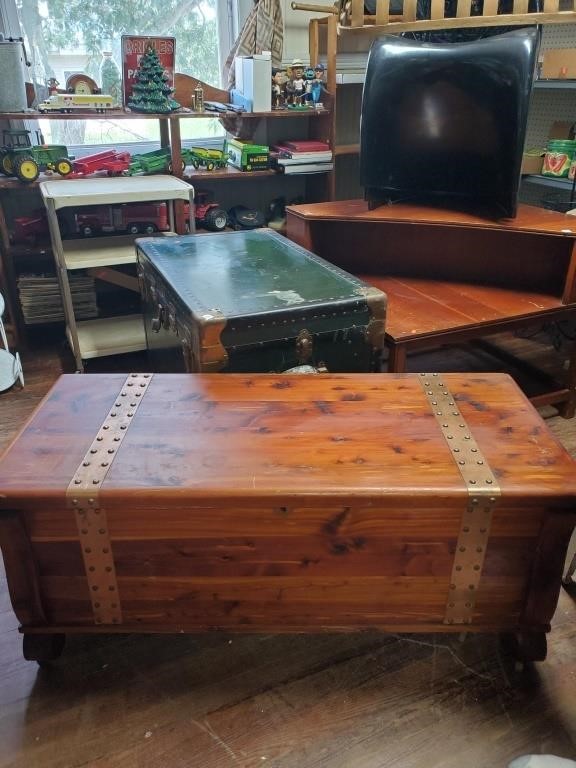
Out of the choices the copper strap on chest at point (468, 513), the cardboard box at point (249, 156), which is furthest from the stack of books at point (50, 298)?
the copper strap on chest at point (468, 513)

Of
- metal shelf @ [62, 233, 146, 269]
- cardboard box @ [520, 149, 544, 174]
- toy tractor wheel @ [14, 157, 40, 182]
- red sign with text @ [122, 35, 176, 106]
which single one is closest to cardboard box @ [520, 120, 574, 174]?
cardboard box @ [520, 149, 544, 174]

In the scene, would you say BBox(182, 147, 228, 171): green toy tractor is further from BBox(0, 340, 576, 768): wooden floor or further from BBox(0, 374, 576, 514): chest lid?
BBox(0, 340, 576, 768): wooden floor

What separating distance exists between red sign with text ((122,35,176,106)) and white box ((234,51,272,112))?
0.33 m

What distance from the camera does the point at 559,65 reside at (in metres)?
2.53

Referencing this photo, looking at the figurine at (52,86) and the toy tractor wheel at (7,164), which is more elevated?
the figurine at (52,86)

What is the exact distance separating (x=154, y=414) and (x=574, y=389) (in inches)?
63.8

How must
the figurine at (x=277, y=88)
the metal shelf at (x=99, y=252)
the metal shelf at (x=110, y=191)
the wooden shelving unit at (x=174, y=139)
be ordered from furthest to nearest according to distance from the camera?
the figurine at (x=277, y=88), the wooden shelving unit at (x=174, y=139), the metal shelf at (x=99, y=252), the metal shelf at (x=110, y=191)

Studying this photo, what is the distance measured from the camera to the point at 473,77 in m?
1.98

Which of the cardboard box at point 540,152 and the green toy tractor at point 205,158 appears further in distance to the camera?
the green toy tractor at point 205,158

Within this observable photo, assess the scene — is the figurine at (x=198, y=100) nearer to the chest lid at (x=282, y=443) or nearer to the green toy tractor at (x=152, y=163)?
the green toy tractor at (x=152, y=163)

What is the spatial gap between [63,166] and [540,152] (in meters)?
2.10

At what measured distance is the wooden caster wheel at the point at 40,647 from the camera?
1253 mm

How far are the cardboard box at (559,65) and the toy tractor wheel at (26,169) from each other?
7.07 ft

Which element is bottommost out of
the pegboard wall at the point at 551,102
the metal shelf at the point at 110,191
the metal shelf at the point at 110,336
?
the metal shelf at the point at 110,336
